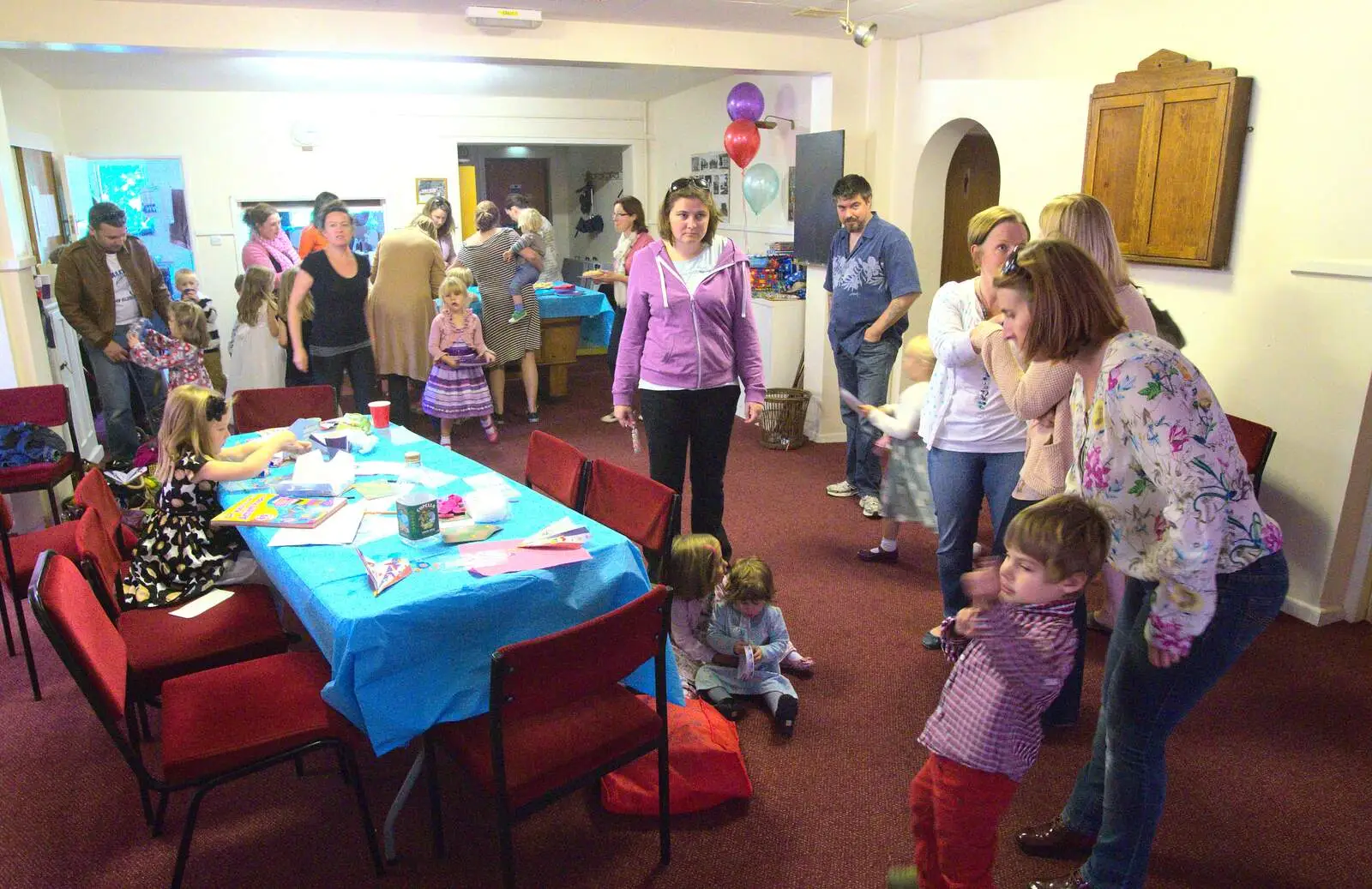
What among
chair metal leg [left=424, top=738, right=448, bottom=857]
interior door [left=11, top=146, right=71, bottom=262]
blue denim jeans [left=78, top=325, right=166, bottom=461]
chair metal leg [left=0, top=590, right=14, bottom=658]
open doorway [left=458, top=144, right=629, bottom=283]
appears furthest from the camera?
open doorway [left=458, top=144, right=629, bottom=283]

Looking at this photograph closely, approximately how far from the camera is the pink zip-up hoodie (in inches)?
127

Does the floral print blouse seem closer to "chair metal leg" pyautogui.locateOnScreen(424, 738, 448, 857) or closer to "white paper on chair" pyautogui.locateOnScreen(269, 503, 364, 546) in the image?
"chair metal leg" pyautogui.locateOnScreen(424, 738, 448, 857)

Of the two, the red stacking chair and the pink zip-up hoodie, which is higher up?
the pink zip-up hoodie

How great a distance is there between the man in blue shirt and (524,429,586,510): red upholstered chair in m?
2.10

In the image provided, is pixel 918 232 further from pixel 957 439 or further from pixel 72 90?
pixel 72 90

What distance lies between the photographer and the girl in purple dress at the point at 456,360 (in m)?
5.61

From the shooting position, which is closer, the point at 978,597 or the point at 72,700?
the point at 978,597

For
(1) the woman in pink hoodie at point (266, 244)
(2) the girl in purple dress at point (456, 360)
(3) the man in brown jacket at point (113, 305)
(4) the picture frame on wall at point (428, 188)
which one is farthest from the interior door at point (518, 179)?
(3) the man in brown jacket at point (113, 305)

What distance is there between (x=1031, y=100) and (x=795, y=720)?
333cm

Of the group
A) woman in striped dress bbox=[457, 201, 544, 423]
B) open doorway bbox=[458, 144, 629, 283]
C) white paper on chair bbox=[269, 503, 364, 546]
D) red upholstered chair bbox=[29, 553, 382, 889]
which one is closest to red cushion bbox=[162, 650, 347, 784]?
red upholstered chair bbox=[29, 553, 382, 889]

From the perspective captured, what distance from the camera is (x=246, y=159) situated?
8.27 meters

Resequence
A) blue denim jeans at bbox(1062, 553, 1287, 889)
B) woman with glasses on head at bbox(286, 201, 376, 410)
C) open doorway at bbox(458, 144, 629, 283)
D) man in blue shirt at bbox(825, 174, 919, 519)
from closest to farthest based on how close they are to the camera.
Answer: blue denim jeans at bbox(1062, 553, 1287, 889) < man in blue shirt at bbox(825, 174, 919, 519) < woman with glasses on head at bbox(286, 201, 376, 410) < open doorway at bbox(458, 144, 629, 283)

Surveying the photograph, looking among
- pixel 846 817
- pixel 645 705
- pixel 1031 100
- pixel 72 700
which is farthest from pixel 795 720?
pixel 1031 100

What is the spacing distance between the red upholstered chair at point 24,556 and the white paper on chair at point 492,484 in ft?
3.91
